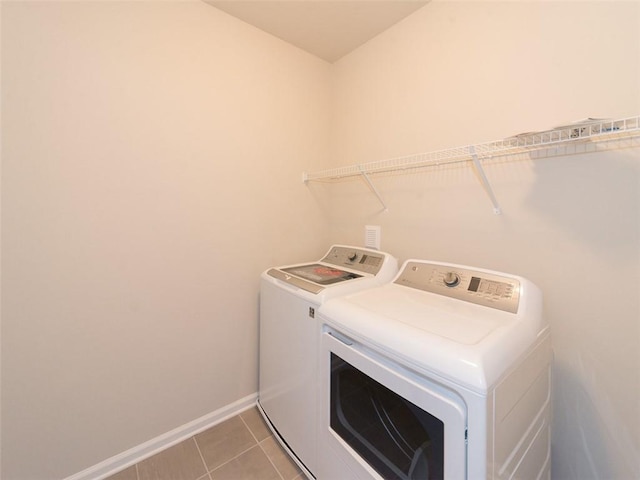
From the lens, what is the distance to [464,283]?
1170 millimetres

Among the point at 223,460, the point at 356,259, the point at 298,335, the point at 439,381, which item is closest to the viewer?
the point at 439,381

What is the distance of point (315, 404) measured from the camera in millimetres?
1206

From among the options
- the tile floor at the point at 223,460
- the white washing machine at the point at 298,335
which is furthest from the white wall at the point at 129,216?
the white washing machine at the point at 298,335

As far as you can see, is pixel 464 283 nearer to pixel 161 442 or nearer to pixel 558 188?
pixel 558 188

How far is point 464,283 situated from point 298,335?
822 mm

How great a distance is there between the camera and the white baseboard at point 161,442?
4.32ft

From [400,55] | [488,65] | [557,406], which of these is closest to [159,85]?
[400,55]

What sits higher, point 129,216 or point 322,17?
point 322,17

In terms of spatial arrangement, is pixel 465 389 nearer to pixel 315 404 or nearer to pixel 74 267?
pixel 315 404

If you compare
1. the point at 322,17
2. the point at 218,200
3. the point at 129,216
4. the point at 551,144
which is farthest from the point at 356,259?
the point at 322,17

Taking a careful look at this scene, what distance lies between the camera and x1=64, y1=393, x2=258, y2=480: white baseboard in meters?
1.32

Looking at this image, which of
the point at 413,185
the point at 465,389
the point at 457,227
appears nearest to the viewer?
the point at 465,389

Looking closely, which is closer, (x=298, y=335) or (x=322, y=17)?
(x=298, y=335)

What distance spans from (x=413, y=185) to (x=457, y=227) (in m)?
0.38
